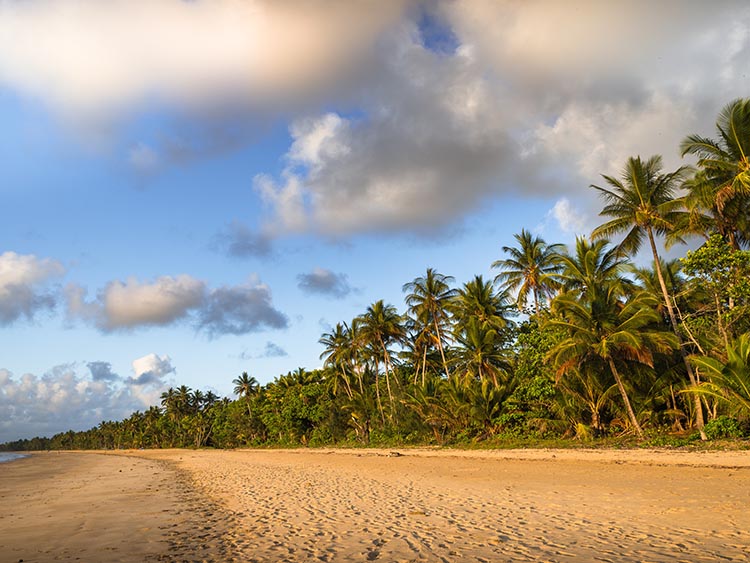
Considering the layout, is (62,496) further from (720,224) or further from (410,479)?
(720,224)

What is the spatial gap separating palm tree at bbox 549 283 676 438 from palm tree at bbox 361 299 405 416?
18.9 metres

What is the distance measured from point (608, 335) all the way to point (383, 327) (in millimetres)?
21234

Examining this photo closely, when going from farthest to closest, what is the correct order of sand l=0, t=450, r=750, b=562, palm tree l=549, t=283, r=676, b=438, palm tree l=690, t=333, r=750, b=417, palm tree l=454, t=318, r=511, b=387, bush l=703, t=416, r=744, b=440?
palm tree l=454, t=318, r=511, b=387 < palm tree l=549, t=283, r=676, b=438 < bush l=703, t=416, r=744, b=440 < palm tree l=690, t=333, r=750, b=417 < sand l=0, t=450, r=750, b=562

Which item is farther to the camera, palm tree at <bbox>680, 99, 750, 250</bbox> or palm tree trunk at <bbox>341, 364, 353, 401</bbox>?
palm tree trunk at <bbox>341, 364, 353, 401</bbox>

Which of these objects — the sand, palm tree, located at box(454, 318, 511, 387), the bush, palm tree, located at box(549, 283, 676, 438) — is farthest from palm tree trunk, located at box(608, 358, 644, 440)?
palm tree, located at box(454, 318, 511, 387)

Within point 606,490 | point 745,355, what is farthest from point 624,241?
point 606,490

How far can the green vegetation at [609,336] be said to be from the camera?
18.3 metres

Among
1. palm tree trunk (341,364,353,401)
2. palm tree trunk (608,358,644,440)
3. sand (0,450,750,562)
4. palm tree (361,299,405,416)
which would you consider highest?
palm tree (361,299,405,416)

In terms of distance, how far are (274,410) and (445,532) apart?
50774 mm

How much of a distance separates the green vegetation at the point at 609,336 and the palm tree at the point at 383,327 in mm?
107

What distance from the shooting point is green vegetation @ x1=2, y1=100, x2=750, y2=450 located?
60.2ft

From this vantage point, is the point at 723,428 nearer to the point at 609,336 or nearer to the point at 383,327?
the point at 609,336

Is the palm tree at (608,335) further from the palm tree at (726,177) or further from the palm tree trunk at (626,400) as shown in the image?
the palm tree at (726,177)

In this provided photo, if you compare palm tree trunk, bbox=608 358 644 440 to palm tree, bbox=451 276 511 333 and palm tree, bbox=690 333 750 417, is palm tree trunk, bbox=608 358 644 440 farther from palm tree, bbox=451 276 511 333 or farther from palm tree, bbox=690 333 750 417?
palm tree, bbox=451 276 511 333
